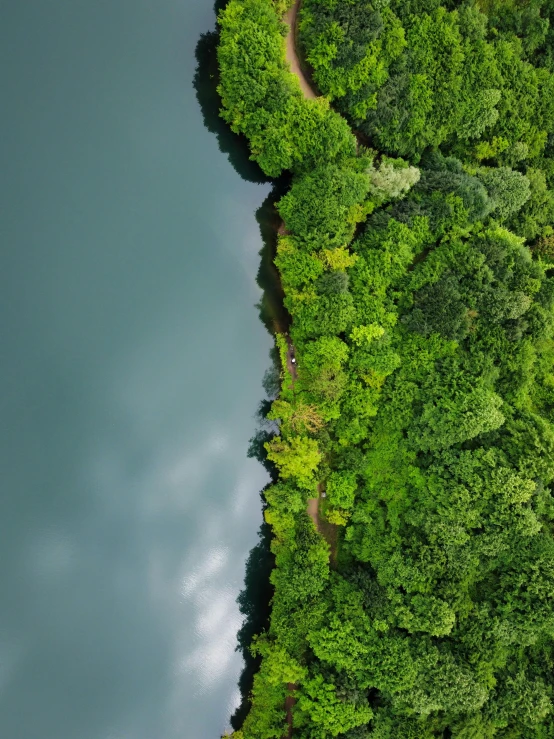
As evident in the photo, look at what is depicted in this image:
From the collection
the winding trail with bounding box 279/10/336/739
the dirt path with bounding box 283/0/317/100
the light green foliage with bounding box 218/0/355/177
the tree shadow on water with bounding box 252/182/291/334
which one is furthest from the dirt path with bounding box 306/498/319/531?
the dirt path with bounding box 283/0/317/100

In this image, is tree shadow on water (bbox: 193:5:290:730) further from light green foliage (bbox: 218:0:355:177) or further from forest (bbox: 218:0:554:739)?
light green foliage (bbox: 218:0:355:177)

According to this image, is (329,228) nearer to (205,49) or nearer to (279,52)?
(279,52)

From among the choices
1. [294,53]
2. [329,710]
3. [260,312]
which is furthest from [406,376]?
[294,53]

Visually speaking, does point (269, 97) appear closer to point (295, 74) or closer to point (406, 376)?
point (295, 74)

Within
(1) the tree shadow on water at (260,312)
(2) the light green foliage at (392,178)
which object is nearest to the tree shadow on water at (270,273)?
(1) the tree shadow on water at (260,312)

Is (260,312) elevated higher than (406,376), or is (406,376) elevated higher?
(260,312)
